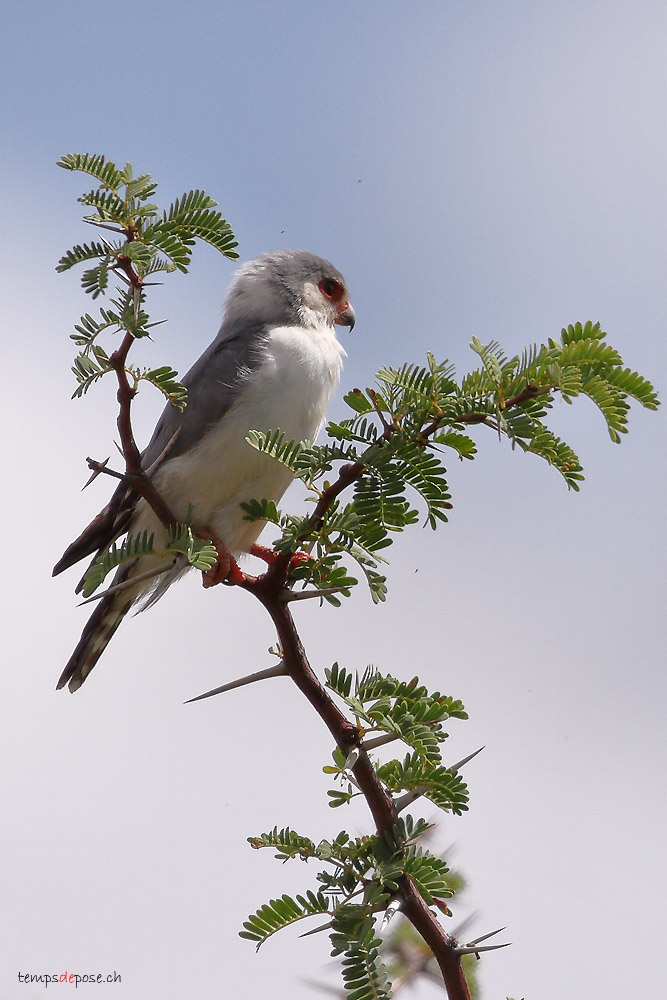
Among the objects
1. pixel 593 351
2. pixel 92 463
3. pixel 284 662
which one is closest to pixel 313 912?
pixel 284 662

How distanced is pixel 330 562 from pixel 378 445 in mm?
455

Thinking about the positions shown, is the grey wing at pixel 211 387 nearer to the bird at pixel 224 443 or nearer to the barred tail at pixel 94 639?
A: the bird at pixel 224 443

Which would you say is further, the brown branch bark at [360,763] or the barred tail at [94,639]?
the barred tail at [94,639]

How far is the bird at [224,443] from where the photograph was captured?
4977 mm

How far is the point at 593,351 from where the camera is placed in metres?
2.58

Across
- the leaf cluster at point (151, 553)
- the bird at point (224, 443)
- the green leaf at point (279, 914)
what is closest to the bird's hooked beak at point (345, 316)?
the bird at point (224, 443)

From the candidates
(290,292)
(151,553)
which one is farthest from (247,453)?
(151,553)

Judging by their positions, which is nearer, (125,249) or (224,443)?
(125,249)

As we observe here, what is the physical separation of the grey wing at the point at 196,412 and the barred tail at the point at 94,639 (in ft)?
1.64

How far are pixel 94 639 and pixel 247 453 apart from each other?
149 cm

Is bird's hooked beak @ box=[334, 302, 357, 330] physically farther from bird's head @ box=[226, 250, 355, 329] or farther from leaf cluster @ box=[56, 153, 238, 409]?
leaf cluster @ box=[56, 153, 238, 409]

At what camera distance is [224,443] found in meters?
5.01

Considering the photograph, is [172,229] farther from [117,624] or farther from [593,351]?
[117,624]

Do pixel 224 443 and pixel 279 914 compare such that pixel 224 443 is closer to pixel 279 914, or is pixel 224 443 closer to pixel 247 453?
pixel 247 453
